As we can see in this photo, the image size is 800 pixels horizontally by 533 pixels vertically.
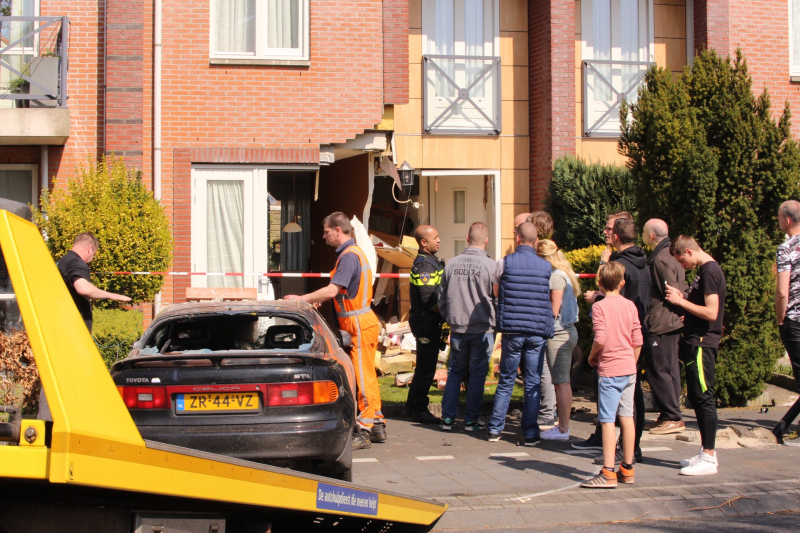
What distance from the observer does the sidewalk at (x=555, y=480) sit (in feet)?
18.9

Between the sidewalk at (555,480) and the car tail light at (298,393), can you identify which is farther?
the sidewalk at (555,480)

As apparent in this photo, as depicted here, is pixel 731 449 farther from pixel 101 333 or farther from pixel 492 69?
pixel 492 69

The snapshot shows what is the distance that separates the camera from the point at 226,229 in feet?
43.3

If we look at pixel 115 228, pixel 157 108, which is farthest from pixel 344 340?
pixel 157 108

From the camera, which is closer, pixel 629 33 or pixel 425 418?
pixel 425 418

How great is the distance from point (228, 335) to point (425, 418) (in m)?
3.12

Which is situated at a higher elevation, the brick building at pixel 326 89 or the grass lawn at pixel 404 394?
the brick building at pixel 326 89

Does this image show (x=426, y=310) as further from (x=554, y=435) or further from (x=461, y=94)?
(x=461, y=94)

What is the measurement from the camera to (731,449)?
7562mm

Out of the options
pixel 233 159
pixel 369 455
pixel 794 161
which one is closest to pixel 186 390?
pixel 369 455

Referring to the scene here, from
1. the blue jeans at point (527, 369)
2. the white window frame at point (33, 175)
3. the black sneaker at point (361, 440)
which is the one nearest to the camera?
the black sneaker at point (361, 440)

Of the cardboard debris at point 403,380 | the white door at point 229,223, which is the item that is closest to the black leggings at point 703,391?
the cardboard debris at point 403,380

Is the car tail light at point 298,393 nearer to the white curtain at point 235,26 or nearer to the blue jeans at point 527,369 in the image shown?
the blue jeans at point 527,369

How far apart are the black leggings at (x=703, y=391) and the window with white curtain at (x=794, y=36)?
35.5 feet
